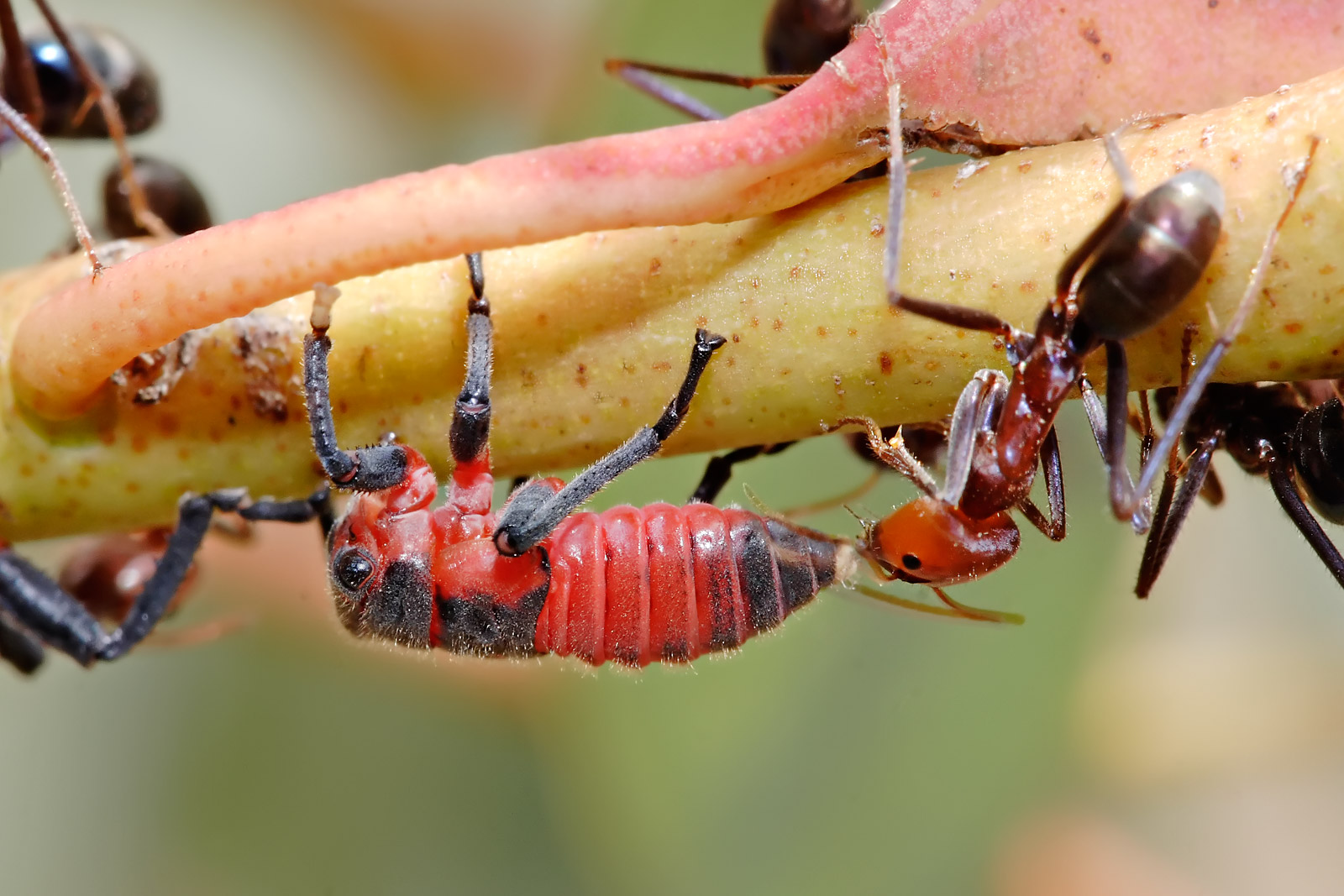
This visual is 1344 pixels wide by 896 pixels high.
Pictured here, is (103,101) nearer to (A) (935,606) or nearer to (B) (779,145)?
(B) (779,145)

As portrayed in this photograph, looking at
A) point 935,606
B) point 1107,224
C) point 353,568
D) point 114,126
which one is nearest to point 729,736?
point 935,606

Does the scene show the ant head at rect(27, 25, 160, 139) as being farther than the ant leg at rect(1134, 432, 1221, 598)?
Yes

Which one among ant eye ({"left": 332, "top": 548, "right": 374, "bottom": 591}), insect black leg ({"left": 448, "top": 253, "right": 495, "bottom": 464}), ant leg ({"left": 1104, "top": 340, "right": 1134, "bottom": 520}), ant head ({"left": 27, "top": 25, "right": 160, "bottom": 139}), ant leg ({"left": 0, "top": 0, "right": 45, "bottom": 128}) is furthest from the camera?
ant head ({"left": 27, "top": 25, "right": 160, "bottom": 139})

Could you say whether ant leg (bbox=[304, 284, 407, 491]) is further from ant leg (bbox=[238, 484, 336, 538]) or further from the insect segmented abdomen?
the insect segmented abdomen

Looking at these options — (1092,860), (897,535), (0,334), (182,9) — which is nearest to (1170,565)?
(1092,860)

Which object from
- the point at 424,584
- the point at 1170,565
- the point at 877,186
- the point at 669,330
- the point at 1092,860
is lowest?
the point at 1092,860

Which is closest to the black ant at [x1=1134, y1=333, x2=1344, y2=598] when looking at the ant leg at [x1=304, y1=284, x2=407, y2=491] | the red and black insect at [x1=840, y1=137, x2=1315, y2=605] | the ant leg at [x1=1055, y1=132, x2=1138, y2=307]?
the red and black insect at [x1=840, y1=137, x2=1315, y2=605]

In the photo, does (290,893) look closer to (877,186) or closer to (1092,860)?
(1092,860)
